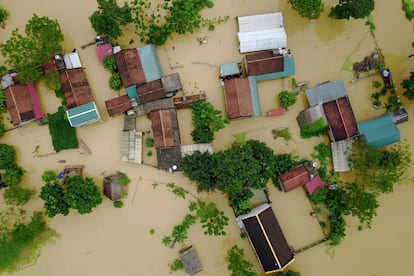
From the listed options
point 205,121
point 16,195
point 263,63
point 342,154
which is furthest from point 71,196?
point 342,154

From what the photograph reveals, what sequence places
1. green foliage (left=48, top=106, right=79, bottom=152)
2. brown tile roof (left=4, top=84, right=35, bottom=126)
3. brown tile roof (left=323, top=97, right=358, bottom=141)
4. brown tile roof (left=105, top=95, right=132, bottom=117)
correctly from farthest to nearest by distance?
green foliage (left=48, top=106, right=79, bottom=152) → brown tile roof (left=105, top=95, right=132, bottom=117) → brown tile roof (left=4, top=84, right=35, bottom=126) → brown tile roof (left=323, top=97, right=358, bottom=141)

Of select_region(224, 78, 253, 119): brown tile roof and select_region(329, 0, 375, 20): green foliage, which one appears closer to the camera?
select_region(329, 0, 375, 20): green foliage

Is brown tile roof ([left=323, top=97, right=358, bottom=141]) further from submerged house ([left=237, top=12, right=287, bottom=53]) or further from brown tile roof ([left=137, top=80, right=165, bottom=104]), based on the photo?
brown tile roof ([left=137, top=80, right=165, bottom=104])

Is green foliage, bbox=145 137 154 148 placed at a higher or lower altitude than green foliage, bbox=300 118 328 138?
higher

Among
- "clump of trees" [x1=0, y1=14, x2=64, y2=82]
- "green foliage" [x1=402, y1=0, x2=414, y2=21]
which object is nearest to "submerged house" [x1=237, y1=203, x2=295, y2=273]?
"green foliage" [x1=402, y1=0, x2=414, y2=21]

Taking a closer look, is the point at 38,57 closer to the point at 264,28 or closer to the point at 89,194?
the point at 89,194

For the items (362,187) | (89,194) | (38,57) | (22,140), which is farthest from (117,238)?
(362,187)
